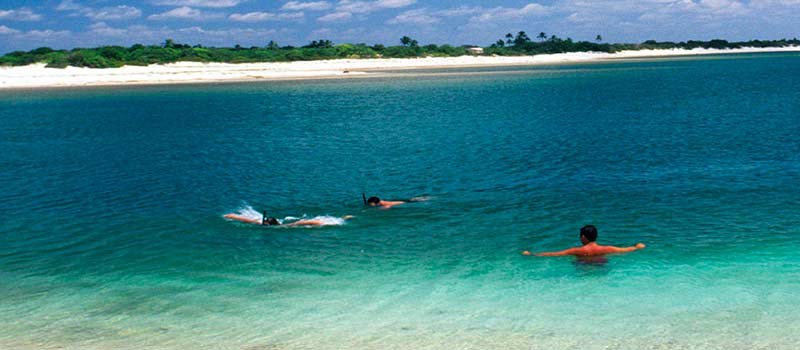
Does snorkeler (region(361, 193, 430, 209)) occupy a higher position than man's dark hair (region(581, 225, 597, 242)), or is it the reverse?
man's dark hair (region(581, 225, 597, 242))

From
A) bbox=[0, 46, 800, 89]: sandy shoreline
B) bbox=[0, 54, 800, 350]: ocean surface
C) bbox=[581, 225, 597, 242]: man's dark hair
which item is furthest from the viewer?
bbox=[0, 46, 800, 89]: sandy shoreline

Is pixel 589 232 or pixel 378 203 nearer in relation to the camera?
pixel 589 232

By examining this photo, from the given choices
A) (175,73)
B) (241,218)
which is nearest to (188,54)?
(175,73)

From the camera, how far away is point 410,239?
716 inches

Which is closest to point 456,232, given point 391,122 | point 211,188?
point 211,188

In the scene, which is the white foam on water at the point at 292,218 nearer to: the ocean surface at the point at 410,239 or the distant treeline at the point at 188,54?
the ocean surface at the point at 410,239

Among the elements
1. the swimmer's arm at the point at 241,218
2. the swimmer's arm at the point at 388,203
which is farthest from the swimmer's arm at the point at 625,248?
the swimmer's arm at the point at 241,218

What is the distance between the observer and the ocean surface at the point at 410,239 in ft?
39.3

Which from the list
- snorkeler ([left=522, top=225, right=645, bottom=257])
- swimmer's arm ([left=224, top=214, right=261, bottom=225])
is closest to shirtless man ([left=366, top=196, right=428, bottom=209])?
swimmer's arm ([left=224, top=214, right=261, bottom=225])

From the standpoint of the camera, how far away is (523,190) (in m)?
23.6

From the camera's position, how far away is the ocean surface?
39.3ft

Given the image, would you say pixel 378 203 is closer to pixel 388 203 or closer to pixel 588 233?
pixel 388 203

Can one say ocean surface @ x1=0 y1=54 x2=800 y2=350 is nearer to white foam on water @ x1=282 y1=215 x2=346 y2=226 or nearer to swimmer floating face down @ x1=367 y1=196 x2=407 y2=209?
white foam on water @ x1=282 y1=215 x2=346 y2=226

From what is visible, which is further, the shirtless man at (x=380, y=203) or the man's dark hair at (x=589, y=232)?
the shirtless man at (x=380, y=203)
